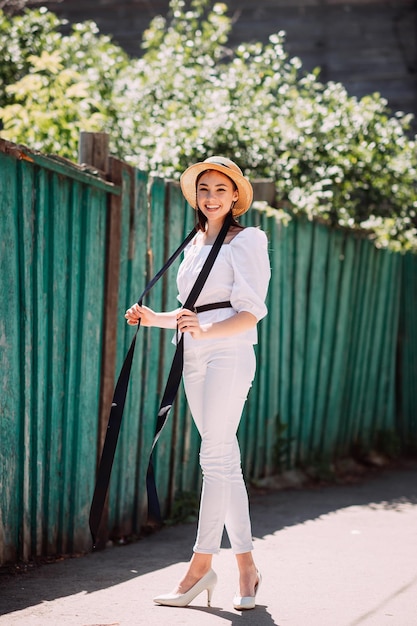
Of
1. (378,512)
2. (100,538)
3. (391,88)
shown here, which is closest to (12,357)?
(100,538)

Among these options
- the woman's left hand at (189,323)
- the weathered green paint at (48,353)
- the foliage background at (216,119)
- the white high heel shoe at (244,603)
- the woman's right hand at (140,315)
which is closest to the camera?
the woman's left hand at (189,323)

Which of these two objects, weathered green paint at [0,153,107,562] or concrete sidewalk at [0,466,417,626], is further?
weathered green paint at [0,153,107,562]

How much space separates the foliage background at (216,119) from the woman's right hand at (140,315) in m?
3.03

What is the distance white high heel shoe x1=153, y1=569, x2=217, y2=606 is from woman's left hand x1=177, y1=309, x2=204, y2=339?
99 centimetres

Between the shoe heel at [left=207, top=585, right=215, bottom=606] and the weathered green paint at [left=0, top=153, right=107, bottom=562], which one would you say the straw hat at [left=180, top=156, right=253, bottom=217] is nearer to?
the weathered green paint at [left=0, top=153, right=107, bottom=562]

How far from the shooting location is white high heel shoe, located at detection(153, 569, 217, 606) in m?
4.00

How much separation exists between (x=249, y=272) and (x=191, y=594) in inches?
52.4

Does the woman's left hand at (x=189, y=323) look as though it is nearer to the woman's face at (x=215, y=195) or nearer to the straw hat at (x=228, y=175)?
the woman's face at (x=215, y=195)

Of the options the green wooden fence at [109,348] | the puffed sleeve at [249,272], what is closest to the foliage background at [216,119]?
the green wooden fence at [109,348]

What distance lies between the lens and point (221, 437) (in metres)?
4.03

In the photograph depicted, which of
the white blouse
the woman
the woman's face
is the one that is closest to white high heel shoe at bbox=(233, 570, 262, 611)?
Answer: the woman

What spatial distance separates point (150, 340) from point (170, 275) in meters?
0.44

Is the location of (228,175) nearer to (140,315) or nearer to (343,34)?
(140,315)

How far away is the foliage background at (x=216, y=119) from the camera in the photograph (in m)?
7.44
